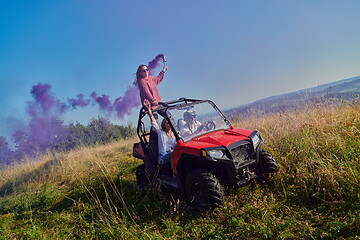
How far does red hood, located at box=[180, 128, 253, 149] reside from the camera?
3.25 metres

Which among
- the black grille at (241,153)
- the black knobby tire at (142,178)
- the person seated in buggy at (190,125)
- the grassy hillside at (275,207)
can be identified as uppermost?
the person seated in buggy at (190,125)

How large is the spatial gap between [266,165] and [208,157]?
4.22ft

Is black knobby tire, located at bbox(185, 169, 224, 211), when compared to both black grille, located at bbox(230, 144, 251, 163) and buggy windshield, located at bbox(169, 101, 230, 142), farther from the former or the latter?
buggy windshield, located at bbox(169, 101, 230, 142)

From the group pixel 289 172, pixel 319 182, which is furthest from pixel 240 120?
pixel 319 182

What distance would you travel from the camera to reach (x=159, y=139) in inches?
170

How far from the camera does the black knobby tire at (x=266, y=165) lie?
3678 millimetres

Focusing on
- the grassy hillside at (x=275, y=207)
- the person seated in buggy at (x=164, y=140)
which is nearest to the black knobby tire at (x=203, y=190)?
the grassy hillside at (x=275, y=207)

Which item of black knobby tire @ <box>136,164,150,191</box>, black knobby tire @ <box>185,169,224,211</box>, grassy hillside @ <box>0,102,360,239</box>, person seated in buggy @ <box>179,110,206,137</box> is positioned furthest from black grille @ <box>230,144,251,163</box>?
black knobby tire @ <box>136,164,150,191</box>

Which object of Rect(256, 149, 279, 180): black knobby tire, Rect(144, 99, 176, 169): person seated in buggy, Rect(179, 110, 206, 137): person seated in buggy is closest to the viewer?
Rect(256, 149, 279, 180): black knobby tire

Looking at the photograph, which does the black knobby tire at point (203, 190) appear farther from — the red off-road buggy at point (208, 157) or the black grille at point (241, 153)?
Result: the black grille at point (241, 153)

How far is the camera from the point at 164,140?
4.25m

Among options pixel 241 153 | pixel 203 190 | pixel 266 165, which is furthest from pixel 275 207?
pixel 203 190

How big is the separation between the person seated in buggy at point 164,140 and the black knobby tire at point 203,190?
31.4 inches

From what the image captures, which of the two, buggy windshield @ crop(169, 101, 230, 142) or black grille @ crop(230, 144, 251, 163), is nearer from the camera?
black grille @ crop(230, 144, 251, 163)
